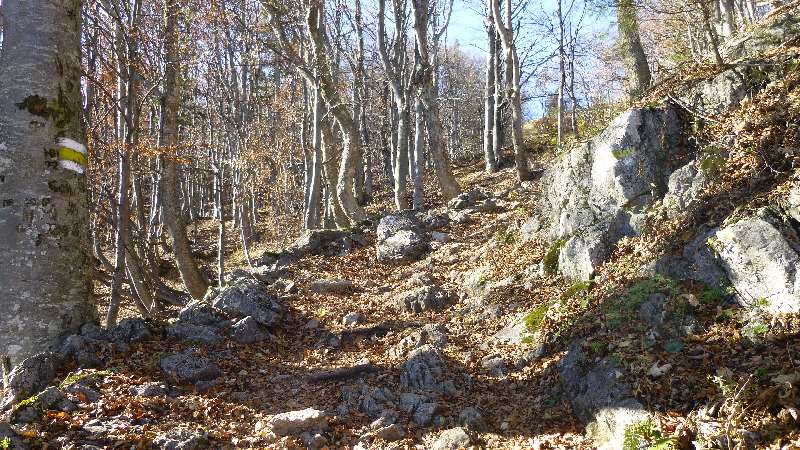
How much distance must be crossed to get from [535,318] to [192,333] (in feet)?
13.3

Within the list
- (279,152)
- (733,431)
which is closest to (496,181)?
(279,152)

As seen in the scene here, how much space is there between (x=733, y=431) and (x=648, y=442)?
1.79 ft

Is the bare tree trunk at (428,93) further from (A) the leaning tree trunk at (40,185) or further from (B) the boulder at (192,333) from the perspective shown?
(A) the leaning tree trunk at (40,185)

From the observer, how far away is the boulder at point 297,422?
163 inches

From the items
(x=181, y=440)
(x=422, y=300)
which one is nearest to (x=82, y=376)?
(x=181, y=440)

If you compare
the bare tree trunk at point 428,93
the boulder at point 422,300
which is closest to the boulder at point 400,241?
the boulder at point 422,300

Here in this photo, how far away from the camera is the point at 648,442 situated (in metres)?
3.54

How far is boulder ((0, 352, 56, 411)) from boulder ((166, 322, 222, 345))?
1.33m

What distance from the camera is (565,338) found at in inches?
207

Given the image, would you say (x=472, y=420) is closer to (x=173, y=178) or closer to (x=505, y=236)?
(x=505, y=236)

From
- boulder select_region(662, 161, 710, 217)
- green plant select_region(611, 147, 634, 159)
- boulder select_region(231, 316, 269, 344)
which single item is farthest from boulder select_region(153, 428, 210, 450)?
green plant select_region(611, 147, 634, 159)

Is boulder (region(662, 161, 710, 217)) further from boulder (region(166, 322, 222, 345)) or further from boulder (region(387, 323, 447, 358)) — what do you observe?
boulder (region(166, 322, 222, 345))

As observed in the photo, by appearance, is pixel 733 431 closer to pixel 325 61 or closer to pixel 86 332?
pixel 86 332

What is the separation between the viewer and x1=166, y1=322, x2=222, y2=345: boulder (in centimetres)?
556
